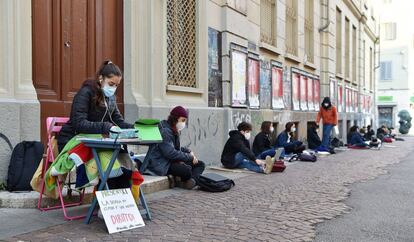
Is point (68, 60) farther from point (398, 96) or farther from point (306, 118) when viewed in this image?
point (398, 96)

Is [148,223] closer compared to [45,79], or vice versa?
[148,223]

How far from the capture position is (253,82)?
1157 centimetres

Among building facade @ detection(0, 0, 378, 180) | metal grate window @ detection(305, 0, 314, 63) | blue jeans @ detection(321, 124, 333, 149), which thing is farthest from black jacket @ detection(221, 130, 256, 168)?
metal grate window @ detection(305, 0, 314, 63)

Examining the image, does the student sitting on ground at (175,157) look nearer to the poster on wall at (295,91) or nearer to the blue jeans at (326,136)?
the blue jeans at (326,136)

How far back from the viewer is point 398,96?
3881 cm

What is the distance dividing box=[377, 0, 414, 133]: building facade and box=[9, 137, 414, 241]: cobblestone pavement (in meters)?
33.5

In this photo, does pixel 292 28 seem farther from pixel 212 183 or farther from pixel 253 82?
pixel 212 183

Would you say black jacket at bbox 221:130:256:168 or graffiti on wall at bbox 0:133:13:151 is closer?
graffiti on wall at bbox 0:133:13:151

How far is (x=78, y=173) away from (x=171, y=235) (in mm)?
1148

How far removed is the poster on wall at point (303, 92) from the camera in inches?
608

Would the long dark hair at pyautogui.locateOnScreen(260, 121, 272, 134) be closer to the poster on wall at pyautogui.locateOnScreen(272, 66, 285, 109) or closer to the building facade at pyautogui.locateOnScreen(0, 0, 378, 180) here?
the building facade at pyautogui.locateOnScreen(0, 0, 378, 180)

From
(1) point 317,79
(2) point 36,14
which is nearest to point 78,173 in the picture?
(2) point 36,14

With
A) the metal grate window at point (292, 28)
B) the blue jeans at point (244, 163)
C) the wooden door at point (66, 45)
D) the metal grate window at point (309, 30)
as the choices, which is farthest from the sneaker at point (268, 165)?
the metal grate window at point (309, 30)

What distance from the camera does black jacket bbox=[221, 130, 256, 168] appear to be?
8.65 m
